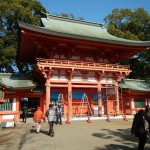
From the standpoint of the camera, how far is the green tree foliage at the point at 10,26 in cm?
3400

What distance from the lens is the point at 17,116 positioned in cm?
2072

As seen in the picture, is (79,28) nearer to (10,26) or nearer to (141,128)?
(10,26)

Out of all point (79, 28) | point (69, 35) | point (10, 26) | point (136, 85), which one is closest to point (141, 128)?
point (69, 35)

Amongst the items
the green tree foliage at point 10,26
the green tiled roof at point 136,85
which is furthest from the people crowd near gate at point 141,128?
the green tree foliage at point 10,26

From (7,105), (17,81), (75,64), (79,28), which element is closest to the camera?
(7,105)

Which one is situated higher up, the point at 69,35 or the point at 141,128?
the point at 69,35

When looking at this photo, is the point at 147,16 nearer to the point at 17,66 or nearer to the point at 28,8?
the point at 28,8

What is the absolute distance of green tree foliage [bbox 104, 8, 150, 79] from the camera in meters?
38.5

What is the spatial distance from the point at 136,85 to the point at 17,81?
1478 cm

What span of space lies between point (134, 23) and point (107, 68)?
21.6 metres

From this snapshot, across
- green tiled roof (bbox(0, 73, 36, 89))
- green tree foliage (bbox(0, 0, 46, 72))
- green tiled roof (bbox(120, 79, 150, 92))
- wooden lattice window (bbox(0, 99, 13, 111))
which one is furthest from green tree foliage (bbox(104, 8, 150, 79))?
wooden lattice window (bbox(0, 99, 13, 111))

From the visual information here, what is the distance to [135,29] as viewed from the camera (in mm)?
41531

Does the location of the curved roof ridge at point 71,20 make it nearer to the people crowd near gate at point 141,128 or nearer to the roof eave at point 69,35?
the roof eave at point 69,35

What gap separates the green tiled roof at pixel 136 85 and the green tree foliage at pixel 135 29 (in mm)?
8170
